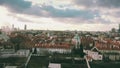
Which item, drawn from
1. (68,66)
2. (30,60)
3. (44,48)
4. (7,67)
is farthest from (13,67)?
(44,48)

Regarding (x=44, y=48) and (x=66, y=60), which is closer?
(x=66, y=60)

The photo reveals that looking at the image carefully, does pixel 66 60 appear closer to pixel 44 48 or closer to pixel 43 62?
pixel 43 62

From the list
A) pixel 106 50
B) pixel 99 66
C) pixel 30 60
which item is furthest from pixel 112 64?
pixel 106 50

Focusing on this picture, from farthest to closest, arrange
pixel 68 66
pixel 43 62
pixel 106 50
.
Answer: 1. pixel 106 50
2. pixel 43 62
3. pixel 68 66

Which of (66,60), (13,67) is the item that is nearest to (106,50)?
(66,60)

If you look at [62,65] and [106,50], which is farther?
[106,50]

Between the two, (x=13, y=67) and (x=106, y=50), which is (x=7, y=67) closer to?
(x=13, y=67)

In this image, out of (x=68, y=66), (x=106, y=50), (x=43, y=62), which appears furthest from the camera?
(x=106, y=50)

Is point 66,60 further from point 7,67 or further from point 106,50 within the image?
point 106,50
